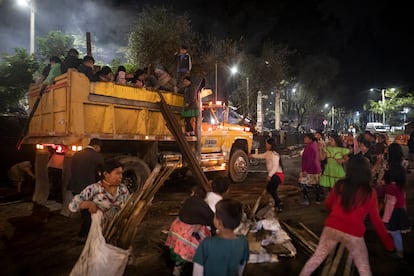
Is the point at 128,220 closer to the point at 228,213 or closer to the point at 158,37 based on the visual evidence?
the point at 228,213

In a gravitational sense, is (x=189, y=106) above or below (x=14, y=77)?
below

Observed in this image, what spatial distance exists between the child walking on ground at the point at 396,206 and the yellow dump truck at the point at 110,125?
16.2 ft

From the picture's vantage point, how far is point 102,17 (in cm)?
2931

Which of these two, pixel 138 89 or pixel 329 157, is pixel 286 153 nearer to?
pixel 329 157

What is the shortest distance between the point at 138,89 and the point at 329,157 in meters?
4.71

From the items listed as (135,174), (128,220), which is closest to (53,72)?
(135,174)

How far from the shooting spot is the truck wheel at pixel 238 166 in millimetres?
9961

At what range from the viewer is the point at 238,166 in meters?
10.2

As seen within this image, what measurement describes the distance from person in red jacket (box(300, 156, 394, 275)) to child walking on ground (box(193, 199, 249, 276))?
1.17 metres

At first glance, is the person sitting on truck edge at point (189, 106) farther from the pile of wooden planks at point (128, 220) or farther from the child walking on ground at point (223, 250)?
the child walking on ground at point (223, 250)

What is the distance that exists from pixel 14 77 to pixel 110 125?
9.74m

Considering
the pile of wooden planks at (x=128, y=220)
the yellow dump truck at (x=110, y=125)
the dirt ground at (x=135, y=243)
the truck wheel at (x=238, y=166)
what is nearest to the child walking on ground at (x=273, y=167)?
the dirt ground at (x=135, y=243)

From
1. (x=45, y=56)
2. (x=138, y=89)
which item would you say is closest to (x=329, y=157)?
(x=138, y=89)

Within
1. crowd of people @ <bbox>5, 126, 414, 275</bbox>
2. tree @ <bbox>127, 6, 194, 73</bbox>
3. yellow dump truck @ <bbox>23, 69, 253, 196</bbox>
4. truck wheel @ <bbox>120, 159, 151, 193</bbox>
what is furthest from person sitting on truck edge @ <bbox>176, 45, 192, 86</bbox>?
tree @ <bbox>127, 6, 194, 73</bbox>
